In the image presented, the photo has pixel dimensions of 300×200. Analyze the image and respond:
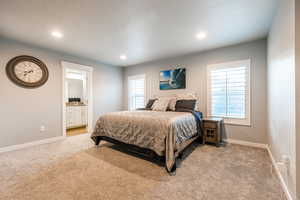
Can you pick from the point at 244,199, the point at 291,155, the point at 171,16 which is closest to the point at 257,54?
the point at 171,16

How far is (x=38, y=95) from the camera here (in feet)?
11.0

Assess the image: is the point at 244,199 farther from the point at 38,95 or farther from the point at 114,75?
the point at 114,75

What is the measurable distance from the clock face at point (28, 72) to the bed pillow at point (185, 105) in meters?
3.61

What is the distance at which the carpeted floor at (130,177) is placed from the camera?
1.53 meters

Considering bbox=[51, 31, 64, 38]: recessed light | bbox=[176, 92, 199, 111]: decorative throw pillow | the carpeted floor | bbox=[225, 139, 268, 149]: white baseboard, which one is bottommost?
the carpeted floor

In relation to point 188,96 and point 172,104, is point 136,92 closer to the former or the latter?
point 172,104

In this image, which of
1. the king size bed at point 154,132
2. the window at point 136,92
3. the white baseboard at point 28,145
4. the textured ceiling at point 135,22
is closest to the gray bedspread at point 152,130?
the king size bed at point 154,132

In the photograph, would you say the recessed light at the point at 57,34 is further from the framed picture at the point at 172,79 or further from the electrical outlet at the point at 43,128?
the framed picture at the point at 172,79

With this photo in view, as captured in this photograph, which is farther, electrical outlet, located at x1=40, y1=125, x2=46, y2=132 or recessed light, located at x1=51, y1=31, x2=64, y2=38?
electrical outlet, located at x1=40, y1=125, x2=46, y2=132

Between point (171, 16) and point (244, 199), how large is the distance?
8.59ft

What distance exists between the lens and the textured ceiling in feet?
6.13

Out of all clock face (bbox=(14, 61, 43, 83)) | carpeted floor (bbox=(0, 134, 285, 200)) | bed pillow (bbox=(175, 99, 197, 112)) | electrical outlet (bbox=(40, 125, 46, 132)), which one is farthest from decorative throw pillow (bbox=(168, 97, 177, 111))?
clock face (bbox=(14, 61, 43, 83))

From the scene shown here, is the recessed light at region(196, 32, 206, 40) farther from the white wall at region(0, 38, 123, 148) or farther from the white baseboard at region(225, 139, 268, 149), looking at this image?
the white wall at region(0, 38, 123, 148)

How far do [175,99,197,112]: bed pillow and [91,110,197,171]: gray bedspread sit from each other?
1.64ft
